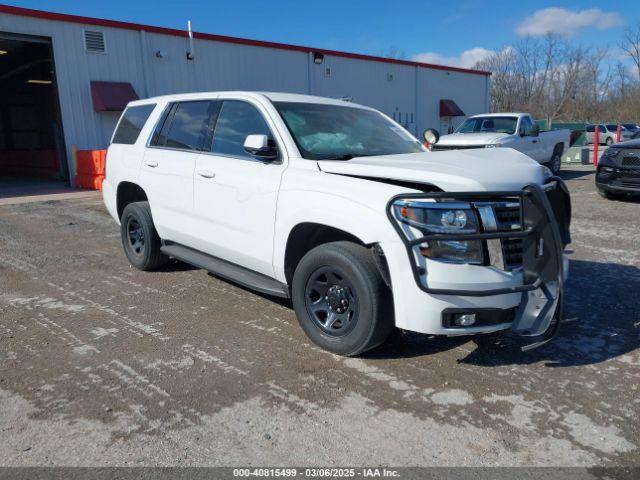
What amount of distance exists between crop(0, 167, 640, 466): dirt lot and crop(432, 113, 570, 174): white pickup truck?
771cm

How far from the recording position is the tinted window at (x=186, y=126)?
4953 millimetres

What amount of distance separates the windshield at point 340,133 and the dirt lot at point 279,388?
1.49 metres

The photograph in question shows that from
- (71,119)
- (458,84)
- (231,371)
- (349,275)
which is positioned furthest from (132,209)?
(458,84)

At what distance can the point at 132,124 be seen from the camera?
6.12 m

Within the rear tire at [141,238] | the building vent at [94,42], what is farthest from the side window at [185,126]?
the building vent at [94,42]

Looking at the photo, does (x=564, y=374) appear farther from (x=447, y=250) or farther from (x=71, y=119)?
(x=71, y=119)

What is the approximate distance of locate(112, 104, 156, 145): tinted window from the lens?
233 inches

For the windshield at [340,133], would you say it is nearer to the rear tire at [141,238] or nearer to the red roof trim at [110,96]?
the rear tire at [141,238]

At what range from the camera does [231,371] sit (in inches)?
142

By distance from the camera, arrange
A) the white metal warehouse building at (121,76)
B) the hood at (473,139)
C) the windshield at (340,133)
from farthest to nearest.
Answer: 1. the white metal warehouse building at (121,76)
2. the hood at (473,139)
3. the windshield at (340,133)

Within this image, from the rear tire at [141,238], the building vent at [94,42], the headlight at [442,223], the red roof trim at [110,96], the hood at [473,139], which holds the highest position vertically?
the building vent at [94,42]

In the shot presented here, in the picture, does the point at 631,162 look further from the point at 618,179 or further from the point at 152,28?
the point at 152,28

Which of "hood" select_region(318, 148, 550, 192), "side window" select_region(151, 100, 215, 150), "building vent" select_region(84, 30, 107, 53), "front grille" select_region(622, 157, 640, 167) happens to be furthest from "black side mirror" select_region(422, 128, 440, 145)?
"building vent" select_region(84, 30, 107, 53)

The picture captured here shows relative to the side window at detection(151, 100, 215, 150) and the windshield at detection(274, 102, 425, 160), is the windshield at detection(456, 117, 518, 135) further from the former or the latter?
the side window at detection(151, 100, 215, 150)
